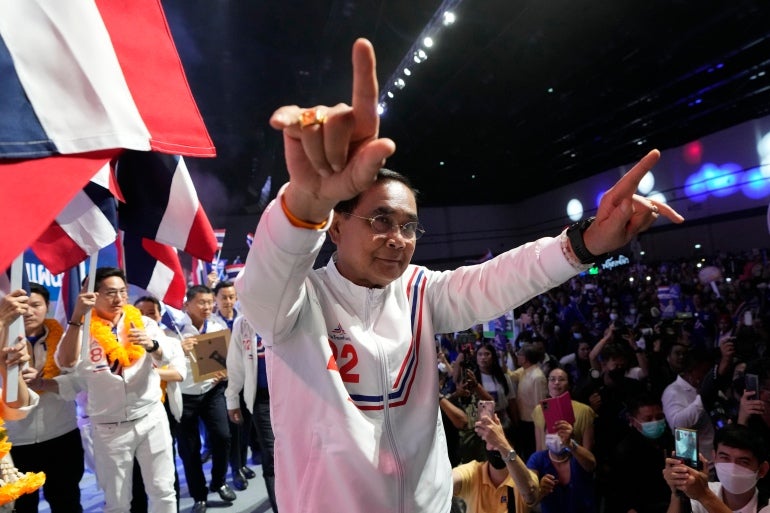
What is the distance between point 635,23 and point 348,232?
1004 cm

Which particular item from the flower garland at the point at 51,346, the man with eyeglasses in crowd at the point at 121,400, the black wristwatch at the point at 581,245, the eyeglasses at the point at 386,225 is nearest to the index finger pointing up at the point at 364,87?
the eyeglasses at the point at 386,225

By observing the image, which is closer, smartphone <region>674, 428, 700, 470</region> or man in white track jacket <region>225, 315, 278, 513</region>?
smartphone <region>674, 428, 700, 470</region>

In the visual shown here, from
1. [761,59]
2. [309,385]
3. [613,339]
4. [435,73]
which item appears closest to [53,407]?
[309,385]

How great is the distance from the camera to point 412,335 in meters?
1.57

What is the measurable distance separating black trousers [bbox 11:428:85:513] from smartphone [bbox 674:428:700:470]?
12.6 feet

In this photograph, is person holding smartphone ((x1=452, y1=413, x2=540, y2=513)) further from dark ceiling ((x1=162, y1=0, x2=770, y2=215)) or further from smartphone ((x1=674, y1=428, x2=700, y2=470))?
dark ceiling ((x1=162, y1=0, x2=770, y2=215))

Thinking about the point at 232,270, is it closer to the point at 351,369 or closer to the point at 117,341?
the point at 117,341

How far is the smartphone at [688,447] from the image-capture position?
253 cm

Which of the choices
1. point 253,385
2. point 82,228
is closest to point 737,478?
point 253,385

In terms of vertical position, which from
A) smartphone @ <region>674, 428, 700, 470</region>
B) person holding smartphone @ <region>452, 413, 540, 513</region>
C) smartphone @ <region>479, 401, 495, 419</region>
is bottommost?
person holding smartphone @ <region>452, 413, 540, 513</region>

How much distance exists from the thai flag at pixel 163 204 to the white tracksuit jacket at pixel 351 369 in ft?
5.88

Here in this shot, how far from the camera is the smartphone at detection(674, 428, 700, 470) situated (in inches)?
99.5

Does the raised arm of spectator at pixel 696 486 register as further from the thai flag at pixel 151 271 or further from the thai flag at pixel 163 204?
the thai flag at pixel 151 271

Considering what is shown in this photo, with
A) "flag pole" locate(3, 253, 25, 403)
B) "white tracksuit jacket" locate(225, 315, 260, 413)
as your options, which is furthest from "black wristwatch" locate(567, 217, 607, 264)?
"white tracksuit jacket" locate(225, 315, 260, 413)
